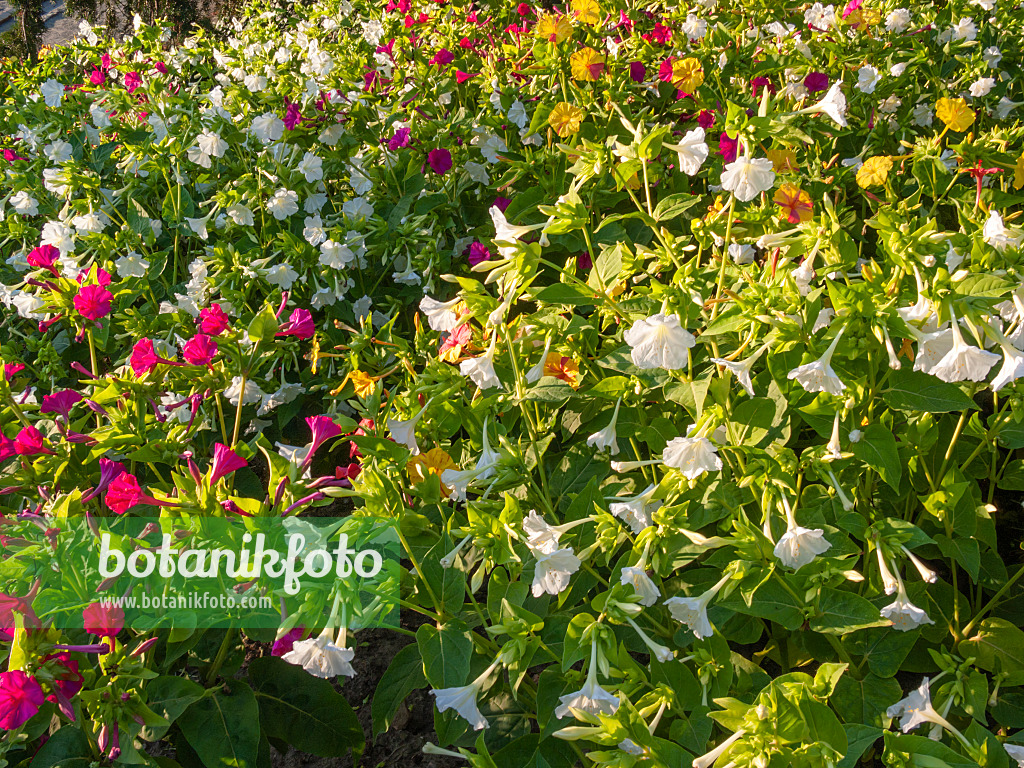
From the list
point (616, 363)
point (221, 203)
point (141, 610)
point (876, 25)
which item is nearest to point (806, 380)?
point (616, 363)

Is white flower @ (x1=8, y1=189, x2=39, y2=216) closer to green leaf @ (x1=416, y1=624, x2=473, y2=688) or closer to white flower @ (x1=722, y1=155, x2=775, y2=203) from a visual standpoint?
green leaf @ (x1=416, y1=624, x2=473, y2=688)

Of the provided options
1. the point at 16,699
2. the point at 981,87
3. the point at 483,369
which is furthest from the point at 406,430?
the point at 981,87

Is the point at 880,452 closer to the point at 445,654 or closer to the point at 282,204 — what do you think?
the point at 445,654

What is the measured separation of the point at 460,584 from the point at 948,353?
0.86m

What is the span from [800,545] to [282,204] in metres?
1.82

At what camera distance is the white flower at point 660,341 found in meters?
1.20

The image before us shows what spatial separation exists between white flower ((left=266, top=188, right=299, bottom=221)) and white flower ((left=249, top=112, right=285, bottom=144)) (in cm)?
26

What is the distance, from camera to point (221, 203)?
234cm

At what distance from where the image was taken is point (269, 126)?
242 cm

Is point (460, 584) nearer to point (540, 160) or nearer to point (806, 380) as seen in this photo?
point (806, 380)

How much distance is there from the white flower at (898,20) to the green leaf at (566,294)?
223 centimetres

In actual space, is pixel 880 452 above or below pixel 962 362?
below

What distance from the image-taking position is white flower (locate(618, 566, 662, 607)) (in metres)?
1.12

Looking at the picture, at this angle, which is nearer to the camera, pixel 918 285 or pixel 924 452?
pixel 918 285
